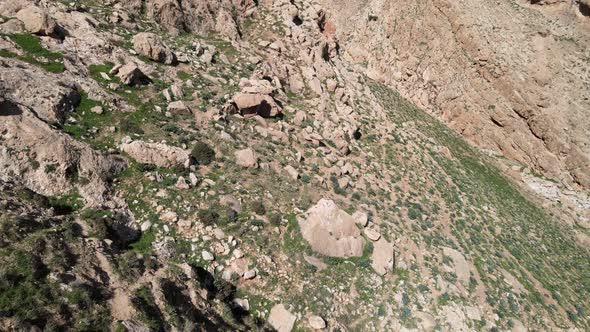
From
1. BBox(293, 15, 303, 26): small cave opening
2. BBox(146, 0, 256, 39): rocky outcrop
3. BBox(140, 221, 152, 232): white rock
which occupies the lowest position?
BBox(140, 221, 152, 232): white rock

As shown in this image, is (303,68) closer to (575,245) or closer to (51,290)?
(51,290)

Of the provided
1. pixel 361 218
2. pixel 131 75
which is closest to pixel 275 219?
pixel 361 218

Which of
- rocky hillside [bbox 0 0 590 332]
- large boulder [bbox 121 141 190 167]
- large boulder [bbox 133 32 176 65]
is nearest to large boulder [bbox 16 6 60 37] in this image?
rocky hillside [bbox 0 0 590 332]

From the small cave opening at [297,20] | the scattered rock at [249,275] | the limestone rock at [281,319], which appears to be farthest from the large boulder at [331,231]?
the small cave opening at [297,20]

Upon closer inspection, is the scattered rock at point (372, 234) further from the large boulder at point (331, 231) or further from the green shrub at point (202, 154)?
the green shrub at point (202, 154)

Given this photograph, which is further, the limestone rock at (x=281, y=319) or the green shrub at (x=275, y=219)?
the green shrub at (x=275, y=219)

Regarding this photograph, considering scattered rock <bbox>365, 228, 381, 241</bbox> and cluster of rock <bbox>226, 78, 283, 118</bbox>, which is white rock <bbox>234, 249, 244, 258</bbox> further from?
cluster of rock <bbox>226, 78, 283, 118</bbox>

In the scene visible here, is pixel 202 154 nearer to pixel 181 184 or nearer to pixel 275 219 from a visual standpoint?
pixel 181 184
